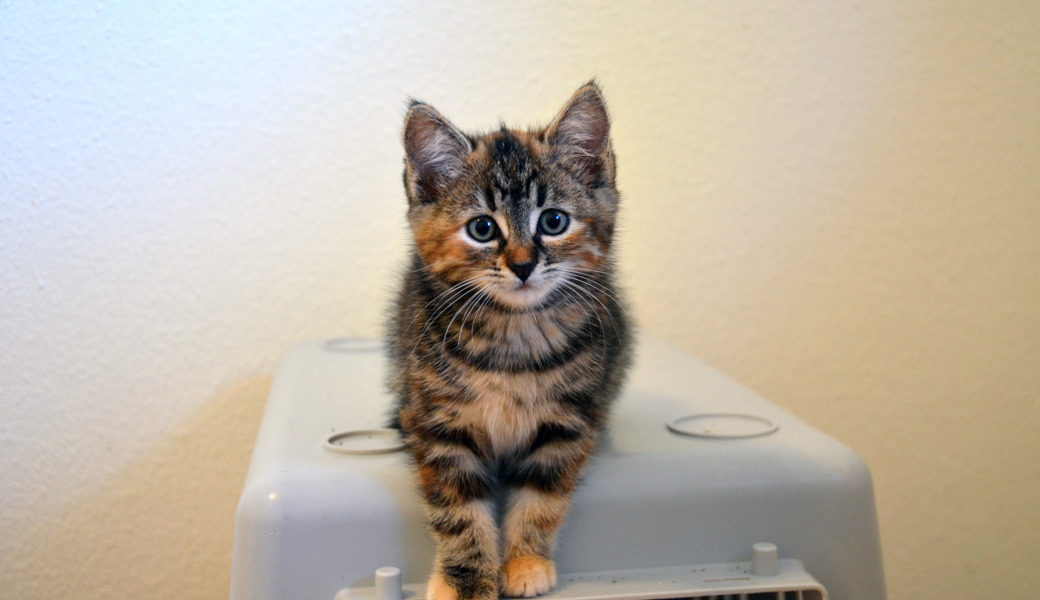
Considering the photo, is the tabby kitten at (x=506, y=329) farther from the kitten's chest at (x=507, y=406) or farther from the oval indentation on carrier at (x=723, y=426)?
the oval indentation on carrier at (x=723, y=426)

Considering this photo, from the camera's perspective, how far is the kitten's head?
0.84 meters

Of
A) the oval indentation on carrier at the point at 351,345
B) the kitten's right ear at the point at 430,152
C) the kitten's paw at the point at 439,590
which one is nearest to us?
the kitten's paw at the point at 439,590

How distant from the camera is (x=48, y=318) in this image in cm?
150

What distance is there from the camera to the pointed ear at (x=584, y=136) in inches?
35.6

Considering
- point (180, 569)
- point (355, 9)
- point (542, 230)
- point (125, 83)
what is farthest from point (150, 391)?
point (542, 230)

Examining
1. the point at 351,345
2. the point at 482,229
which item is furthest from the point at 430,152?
the point at 351,345

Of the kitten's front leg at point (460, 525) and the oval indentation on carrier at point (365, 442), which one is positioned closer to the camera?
the kitten's front leg at point (460, 525)

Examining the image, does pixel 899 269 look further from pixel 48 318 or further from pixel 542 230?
pixel 48 318

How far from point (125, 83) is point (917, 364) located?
1.62 meters

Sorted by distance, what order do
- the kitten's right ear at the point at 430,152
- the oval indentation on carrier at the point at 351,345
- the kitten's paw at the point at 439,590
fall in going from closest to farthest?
1. the kitten's paw at the point at 439,590
2. the kitten's right ear at the point at 430,152
3. the oval indentation on carrier at the point at 351,345

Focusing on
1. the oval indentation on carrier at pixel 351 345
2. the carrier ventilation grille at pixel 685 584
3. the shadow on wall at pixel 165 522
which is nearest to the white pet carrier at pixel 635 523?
the carrier ventilation grille at pixel 685 584

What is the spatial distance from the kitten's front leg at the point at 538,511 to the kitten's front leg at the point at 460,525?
0.02 m

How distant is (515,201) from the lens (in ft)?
2.81

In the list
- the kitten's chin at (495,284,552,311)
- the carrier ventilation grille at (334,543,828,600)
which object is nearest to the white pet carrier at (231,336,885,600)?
the carrier ventilation grille at (334,543,828,600)
